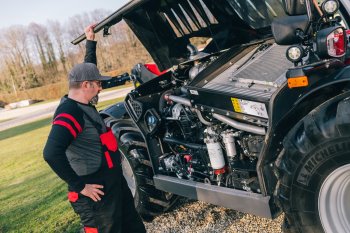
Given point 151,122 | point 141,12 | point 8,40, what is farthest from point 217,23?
→ point 8,40

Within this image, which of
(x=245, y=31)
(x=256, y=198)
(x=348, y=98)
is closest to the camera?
(x=348, y=98)

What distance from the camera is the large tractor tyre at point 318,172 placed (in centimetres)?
259

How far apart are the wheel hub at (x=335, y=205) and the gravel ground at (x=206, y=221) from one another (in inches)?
44.5

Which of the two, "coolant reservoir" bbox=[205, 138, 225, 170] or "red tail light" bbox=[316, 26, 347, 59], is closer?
"red tail light" bbox=[316, 26, 347, 59]

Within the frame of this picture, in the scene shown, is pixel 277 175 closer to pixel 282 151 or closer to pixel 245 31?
pixel 282 151

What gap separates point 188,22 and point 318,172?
8.09ft

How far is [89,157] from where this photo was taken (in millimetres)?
3486

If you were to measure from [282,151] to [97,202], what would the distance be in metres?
1.57

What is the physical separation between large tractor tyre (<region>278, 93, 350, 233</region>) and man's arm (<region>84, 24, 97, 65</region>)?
90.9 inches

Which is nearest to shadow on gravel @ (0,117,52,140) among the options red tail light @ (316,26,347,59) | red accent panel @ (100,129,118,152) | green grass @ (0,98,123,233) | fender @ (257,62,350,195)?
green grass @ (0,98,123,233)

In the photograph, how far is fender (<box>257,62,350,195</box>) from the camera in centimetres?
276

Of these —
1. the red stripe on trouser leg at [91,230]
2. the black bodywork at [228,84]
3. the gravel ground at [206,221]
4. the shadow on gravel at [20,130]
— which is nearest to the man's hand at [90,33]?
the black bodywork at [228,84]

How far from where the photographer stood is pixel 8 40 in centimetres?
6675

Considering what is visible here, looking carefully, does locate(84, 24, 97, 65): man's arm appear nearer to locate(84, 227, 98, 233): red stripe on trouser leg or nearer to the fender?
locate(84, 227, 98, 233): red stripe on trouser leg
